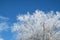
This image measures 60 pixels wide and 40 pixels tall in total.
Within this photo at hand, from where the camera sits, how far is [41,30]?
113500mm

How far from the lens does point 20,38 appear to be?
373 ft

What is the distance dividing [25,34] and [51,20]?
570 centimetres

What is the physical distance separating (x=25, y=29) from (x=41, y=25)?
10.5 ft

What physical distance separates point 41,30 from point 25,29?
3.10 m

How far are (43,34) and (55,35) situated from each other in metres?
2.33

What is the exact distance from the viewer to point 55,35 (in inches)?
4451

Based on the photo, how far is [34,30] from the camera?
373 feet

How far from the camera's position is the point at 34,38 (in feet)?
374

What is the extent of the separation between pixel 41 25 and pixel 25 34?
11.5 ft

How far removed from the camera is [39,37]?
114m

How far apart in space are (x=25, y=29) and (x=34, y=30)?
69.4 inches

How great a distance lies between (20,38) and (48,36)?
17.6 ft

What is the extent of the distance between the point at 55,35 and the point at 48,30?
1646 mm

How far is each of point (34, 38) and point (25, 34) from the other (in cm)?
190
